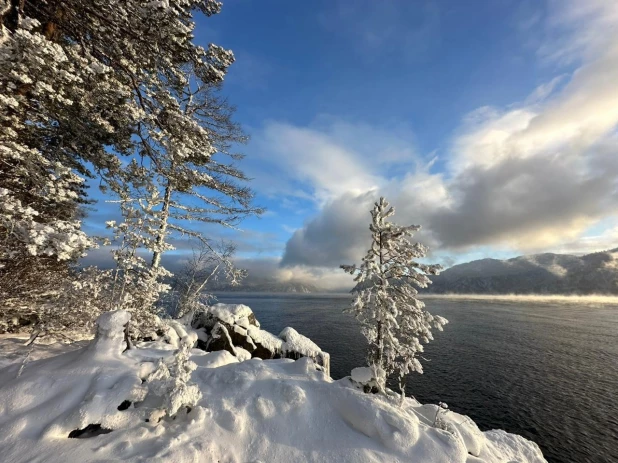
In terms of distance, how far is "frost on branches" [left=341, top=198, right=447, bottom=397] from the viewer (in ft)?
37.3

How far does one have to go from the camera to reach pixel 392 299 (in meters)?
11.6

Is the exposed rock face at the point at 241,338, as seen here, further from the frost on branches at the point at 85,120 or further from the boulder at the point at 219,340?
the frost on branches at the point at 85,120

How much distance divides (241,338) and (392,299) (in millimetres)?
11293

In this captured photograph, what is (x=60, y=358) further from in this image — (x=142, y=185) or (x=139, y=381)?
(x=142, y=185)

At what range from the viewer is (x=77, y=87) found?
7.79 m

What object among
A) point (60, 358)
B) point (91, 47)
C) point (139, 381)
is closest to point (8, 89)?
point (91, 47)

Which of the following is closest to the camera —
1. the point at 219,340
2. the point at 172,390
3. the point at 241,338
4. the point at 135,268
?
the point at 172,390

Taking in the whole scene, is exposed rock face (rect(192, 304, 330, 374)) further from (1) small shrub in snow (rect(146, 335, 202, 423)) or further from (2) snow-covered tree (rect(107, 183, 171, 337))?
(1) small shrub in snow (rect(146, 335, 202, 423))

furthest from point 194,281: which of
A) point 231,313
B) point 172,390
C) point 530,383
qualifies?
point 530,383

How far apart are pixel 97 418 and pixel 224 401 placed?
2818mm

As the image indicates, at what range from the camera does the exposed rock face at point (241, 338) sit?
17.6 meters

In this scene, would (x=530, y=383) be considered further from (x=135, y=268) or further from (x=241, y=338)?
(x=135, y=268)

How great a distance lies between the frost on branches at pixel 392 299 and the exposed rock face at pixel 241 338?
8442 millimetres

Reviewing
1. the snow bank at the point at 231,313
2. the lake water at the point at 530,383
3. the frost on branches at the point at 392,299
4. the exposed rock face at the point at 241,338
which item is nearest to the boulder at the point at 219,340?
the exposed rock face at the point at 241,338
